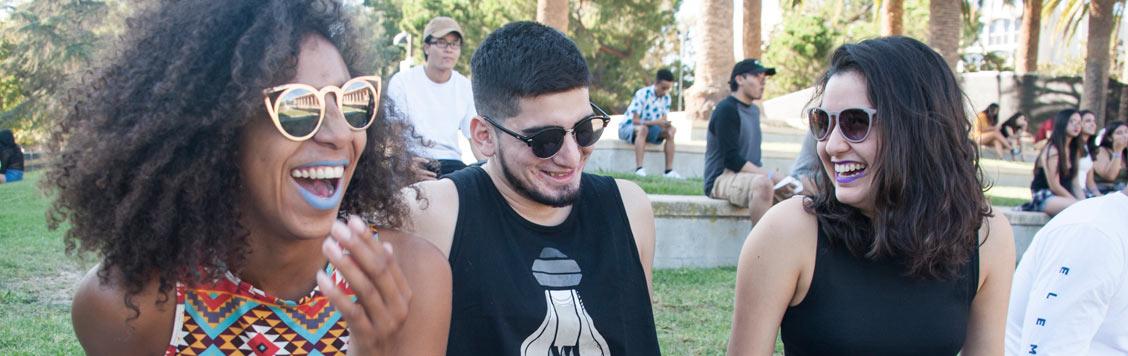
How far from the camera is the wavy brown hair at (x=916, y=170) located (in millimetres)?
2736

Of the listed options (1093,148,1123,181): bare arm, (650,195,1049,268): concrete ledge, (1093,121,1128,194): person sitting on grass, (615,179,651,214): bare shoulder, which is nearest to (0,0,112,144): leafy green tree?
(615,179,651,214): bare shoulder

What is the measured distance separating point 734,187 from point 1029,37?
21654 mm

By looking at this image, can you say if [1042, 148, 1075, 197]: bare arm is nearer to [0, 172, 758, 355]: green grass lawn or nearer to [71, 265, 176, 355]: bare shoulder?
[0, 172, 758, 355]: green grass lawn

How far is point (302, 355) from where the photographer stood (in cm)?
220

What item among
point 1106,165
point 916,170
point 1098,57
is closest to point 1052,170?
point 1106,165

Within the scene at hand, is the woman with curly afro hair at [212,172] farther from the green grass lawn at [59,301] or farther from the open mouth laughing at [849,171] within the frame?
the green grass lawn at [59,301]

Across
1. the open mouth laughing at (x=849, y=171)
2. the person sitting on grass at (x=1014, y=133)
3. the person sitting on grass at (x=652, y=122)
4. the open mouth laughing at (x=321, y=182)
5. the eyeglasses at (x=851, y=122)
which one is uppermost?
the eyeglasses at (x=851, y=122)

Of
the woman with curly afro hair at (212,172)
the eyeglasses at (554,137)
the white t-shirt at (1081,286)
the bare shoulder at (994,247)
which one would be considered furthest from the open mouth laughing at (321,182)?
the white t-shirt at (1081,286)

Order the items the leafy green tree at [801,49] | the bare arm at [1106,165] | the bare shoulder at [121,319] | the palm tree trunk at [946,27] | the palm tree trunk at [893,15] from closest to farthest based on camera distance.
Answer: the bare shoulder at [121,319] < the bare arm at [1106,165] < the palm tree trunk at [946,27] < the palm tree trunk at [893,15] < the leafy green tree at [801,49]

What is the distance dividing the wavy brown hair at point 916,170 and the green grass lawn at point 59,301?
104 inches

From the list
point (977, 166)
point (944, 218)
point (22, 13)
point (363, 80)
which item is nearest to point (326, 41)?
point (363, 80)

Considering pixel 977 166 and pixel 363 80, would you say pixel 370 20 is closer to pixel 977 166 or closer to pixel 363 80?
pixel 363 80

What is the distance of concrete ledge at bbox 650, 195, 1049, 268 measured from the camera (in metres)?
8.26

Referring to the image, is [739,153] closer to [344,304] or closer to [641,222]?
[641,222]
